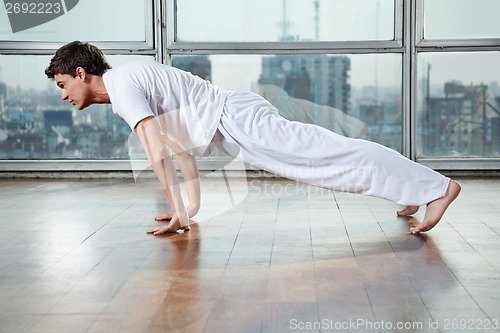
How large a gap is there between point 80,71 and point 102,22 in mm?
2035

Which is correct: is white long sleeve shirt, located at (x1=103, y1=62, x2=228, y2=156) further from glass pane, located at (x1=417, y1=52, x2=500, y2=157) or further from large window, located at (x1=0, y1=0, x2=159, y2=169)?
glass pane, located at (x1=417, y1=52, x2=500, y2=157)

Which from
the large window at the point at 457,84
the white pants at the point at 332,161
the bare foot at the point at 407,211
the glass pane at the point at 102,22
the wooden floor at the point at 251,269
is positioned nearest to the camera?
the wooden floor at the point at 251,269

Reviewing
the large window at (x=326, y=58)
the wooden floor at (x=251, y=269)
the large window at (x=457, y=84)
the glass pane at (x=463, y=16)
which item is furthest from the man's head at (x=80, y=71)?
the glass pane at (x=463, y=16)

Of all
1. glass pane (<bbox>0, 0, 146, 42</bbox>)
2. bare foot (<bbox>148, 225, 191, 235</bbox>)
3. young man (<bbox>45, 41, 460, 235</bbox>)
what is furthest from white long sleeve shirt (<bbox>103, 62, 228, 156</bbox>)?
glass pane (<bbox>0, 0, 146, 42</bbox>)

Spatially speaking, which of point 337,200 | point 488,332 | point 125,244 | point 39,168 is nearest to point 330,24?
point 337,200

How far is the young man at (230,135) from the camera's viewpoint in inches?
89.2

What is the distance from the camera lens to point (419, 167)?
2.30 m

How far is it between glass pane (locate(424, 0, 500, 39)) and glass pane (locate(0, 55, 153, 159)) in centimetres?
186

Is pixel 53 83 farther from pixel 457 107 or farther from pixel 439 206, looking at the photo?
pixel 439 206

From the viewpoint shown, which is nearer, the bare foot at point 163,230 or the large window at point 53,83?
the bare foot at point 163,230

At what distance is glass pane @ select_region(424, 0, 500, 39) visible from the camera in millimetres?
4234

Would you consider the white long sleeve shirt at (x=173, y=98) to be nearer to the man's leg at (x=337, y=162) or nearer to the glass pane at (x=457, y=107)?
the man's leg at (x=337, y=162)

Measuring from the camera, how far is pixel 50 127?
4.43m

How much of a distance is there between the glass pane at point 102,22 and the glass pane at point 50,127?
0.31 metres
